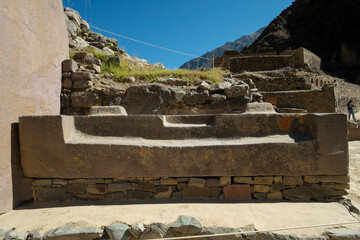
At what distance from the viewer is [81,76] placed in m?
4.60

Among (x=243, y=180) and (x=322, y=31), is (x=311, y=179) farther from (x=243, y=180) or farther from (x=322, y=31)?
(x=322, y=31)

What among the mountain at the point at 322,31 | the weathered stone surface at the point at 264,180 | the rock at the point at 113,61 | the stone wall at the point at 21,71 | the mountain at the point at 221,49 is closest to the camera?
the stone wall at the point at 21,71

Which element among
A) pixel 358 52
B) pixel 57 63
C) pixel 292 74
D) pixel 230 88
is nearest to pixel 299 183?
pixel 230 88

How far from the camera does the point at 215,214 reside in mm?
2330

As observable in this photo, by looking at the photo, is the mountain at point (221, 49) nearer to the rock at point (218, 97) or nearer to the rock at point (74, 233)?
the rock at point (218, 97)

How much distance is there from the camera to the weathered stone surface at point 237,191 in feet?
8.68

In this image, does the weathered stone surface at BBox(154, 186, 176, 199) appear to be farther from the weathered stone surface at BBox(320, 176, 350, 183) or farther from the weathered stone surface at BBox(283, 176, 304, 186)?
the weathered stone surface at BBox(320, 176, 350, 183)

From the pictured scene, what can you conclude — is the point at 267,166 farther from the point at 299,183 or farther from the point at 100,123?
the point at 100,123

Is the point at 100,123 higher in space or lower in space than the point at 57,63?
lower

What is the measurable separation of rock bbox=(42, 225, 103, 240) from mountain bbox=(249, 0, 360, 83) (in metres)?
28.3

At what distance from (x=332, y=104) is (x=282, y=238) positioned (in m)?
13.3

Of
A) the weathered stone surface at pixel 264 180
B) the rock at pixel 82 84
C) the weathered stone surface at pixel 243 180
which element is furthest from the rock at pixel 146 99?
the weathered stone surface at pixel 264 180

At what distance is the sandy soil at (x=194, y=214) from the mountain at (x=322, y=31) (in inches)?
1077

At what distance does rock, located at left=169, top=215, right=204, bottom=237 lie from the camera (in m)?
2.14
